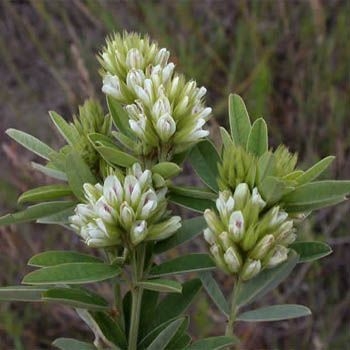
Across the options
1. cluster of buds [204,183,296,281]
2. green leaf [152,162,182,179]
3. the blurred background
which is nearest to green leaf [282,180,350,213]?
cluster of buds [204,183,296,281]

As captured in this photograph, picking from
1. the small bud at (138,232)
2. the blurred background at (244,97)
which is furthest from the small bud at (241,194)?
the blurred background at (244,97)

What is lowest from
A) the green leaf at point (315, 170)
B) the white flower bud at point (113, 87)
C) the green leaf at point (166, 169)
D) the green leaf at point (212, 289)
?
the green leaf at point (212, 289)

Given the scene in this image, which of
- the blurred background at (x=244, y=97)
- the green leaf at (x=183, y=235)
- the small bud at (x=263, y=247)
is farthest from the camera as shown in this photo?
the blurred background at (x=244, y=97)

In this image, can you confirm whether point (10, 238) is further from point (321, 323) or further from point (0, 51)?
point (0, 51)

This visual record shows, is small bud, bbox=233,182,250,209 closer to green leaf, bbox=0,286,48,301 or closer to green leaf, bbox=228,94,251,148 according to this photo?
green leaf, bbox=228,94,251,148

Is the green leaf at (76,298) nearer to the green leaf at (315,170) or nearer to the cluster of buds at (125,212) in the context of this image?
the cluster of buds at (125,212)

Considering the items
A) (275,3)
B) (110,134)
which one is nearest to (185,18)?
(275,3)
